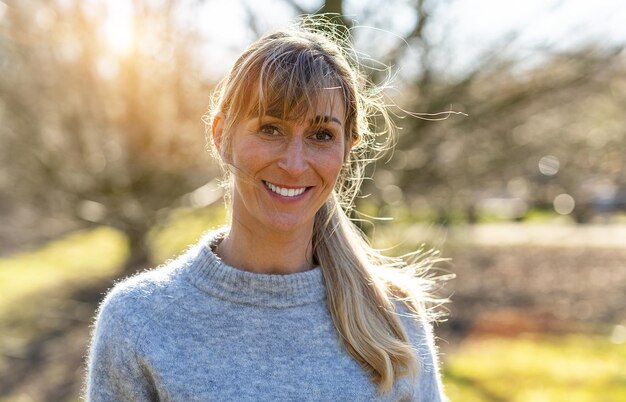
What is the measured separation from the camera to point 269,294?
2107 mm

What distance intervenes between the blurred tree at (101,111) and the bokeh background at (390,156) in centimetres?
2

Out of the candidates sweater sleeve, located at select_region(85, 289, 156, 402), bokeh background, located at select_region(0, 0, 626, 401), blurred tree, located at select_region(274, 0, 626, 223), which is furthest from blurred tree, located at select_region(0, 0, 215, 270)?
sweater sleeve, located at select_region(85, 289, 156, 402)

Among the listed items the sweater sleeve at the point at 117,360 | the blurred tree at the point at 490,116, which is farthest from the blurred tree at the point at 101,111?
the sweater sleeve at the point at 117,360

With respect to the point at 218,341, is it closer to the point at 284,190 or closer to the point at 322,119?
the point at 284,190

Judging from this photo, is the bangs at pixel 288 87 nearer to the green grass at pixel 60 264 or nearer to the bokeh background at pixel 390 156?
the bokeh background at pixel 390 156

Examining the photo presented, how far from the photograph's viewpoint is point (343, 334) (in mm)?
2143

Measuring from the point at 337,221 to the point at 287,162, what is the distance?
0.40 metres

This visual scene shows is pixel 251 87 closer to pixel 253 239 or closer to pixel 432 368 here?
pixel 253 239

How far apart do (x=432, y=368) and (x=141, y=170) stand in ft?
20.2

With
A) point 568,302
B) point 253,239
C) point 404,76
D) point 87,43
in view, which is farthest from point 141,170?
point 253,239

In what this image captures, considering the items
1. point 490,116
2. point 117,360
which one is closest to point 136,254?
point 490,116

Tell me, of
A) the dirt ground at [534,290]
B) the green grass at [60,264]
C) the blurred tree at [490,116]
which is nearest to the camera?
the blurred tree at [490,116]

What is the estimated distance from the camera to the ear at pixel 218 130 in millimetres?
2123

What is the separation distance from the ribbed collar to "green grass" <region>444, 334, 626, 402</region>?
357 cm
